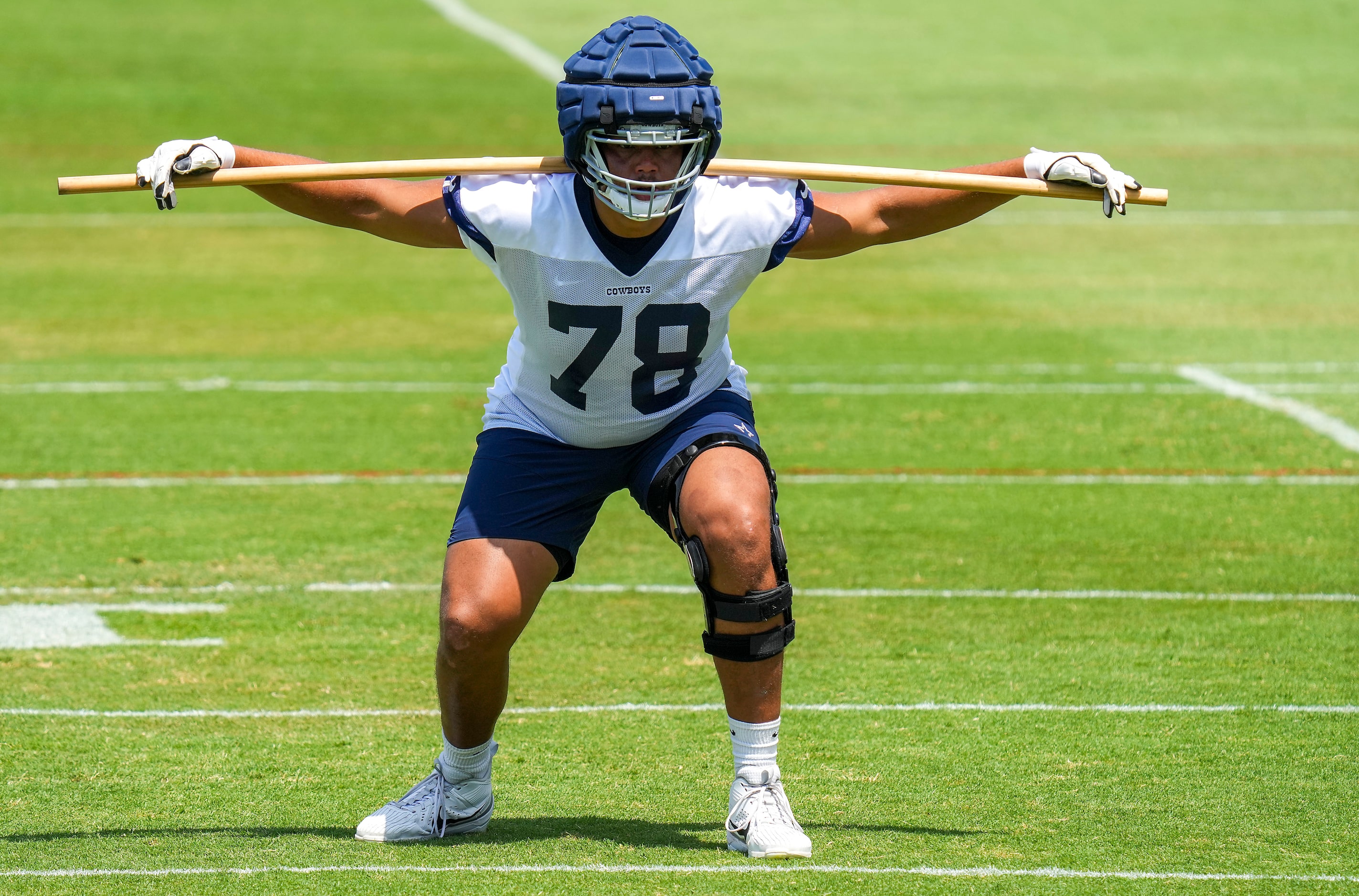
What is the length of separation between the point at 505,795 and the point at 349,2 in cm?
3139

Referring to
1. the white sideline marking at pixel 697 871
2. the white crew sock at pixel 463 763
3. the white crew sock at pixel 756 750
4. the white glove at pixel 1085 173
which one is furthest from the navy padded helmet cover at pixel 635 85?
the white sideline marking at pixel 697 871

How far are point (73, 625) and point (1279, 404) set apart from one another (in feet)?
26.3

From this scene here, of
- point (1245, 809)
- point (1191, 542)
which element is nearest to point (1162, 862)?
point (1245, 809)

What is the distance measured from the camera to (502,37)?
31.5 meters

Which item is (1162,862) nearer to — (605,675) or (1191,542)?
(605,675)

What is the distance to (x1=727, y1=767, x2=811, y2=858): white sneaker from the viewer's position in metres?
4.66

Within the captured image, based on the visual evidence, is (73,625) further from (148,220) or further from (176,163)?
(148,220)

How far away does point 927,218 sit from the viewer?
519 centimetres

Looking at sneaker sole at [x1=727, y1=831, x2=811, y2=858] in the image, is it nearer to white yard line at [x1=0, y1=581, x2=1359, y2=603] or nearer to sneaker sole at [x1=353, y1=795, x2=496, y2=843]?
sneaker sole at [x1=353, y1=795, x2=496, y2=843]

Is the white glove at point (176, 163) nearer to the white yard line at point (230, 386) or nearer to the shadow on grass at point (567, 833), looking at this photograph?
the shadow on grass at point (567, 833)

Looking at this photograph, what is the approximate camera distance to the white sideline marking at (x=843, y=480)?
9852mm

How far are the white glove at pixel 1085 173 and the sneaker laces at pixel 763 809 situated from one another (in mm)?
1958

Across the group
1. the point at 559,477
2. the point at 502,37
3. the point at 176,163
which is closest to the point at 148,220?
the point at 502,37

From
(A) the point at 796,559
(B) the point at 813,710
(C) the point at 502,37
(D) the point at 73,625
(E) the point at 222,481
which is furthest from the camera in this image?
(C) the point at 502,37
